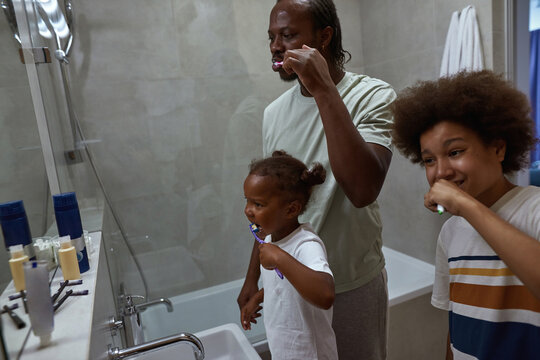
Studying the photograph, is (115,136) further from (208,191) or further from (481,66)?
(481,66)

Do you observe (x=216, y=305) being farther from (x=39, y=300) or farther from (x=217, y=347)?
(x=39, y=300)

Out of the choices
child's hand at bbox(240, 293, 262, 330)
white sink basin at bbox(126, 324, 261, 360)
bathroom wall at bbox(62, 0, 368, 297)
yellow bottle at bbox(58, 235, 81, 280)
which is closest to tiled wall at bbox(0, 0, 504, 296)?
bathroom wall at bbox(62, 0, 368, 297)

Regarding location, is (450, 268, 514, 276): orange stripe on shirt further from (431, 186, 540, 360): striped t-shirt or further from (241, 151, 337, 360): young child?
(241, 151, 337, 360): young child

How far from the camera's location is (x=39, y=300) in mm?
414

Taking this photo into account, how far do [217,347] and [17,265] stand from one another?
33.8 inches

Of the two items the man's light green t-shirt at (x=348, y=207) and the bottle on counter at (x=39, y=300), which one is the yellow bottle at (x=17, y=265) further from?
the man's light green t-shirt at (x=348, y=207)

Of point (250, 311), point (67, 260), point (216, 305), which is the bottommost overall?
point (216, 305)

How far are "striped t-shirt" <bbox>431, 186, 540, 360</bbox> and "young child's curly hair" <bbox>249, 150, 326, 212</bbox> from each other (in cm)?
28

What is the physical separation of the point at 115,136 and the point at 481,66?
64.6 inches

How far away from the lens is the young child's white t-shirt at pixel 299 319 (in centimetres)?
70

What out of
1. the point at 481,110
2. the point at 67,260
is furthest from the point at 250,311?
the point at 481,110

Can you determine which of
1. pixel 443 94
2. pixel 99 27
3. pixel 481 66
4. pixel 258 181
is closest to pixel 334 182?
pixel 258 181

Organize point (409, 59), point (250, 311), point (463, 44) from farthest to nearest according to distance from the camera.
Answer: point (409, 59) < point (463, 44) < point (250, 311)

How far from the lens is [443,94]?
624 mm
